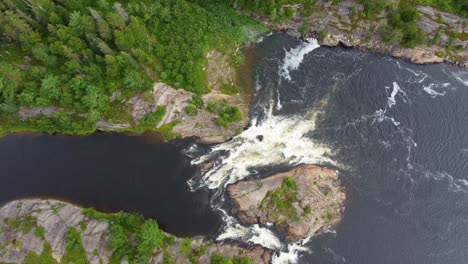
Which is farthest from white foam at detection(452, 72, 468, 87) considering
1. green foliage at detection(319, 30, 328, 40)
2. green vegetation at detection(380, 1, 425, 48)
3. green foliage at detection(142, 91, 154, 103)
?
green foliage at detection(142, 91, 154, 103)

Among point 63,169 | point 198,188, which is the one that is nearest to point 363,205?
point 198,188

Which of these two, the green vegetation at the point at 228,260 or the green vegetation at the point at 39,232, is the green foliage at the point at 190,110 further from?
the green vegetation at the point at 39,232

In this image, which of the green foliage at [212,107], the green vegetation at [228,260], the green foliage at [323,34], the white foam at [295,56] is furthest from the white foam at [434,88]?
the green vegetation at [228,260]

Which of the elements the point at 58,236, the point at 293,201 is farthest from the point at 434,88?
the point at 58,236

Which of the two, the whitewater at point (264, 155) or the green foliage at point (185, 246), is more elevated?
the whitewater at point (264, 155)

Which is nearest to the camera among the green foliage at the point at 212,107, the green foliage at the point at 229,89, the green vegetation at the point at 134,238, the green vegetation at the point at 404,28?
the green vegetation at the point at 134,238

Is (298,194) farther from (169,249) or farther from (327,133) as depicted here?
(169,249)

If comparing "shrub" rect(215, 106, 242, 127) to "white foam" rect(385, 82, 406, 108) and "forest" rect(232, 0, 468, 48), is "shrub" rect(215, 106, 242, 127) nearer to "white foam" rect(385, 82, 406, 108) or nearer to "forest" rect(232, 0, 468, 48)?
"forest" rect(232, 0, 468, 48)
